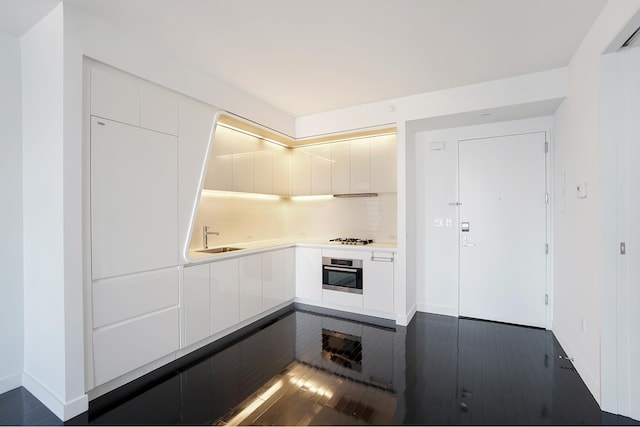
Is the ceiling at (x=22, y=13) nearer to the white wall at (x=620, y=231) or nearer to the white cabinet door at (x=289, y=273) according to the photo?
the white cabinet door at (x=289, y=273)

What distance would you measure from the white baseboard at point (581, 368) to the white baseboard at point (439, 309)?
1077 mm

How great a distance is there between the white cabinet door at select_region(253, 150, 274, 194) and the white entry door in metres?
2.64

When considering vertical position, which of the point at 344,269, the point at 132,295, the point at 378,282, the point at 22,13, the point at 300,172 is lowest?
the point at 378,282

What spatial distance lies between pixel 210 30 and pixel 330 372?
293 centimetres

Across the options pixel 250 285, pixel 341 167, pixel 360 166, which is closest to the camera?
pixel 250 285

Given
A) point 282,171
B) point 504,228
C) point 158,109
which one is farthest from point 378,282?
point 158,109

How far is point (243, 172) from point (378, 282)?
2293 millimetres

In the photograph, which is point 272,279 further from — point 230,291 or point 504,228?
point 504,228

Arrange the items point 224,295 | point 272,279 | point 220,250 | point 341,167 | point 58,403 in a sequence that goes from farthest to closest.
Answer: point 341,167, point 272,279, point 220,250, point 224,295, point 58,403

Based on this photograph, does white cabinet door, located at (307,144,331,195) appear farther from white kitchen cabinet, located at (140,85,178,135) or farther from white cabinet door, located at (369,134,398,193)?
white kitchen cabinet, located at (140,85,178,135)

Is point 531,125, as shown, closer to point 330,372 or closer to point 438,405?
point 438,405

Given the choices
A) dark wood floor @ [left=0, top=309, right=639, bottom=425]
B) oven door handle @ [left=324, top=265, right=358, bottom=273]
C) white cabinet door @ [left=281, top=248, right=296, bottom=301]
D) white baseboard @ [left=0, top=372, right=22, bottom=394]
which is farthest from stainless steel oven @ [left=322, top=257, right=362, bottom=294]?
white baseboard @ [left=0, top=372, right=22, bottom=394]

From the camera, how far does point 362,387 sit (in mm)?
2344

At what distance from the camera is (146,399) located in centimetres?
222
